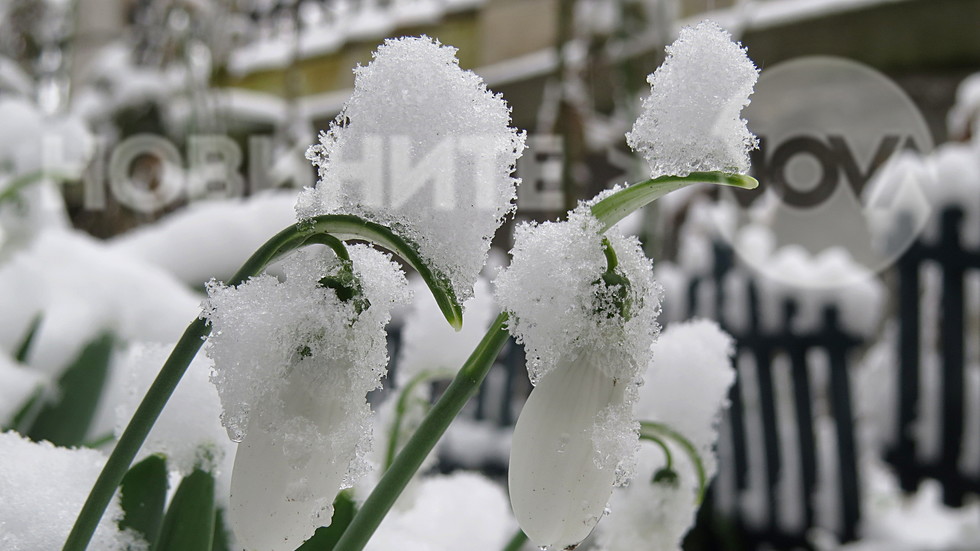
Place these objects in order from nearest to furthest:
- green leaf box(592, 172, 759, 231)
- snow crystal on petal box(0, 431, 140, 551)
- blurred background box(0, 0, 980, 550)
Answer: green leaf box(592, 172, 759, 231) → snow crystal on petal box(0, 431, 140, 551) → blurred background box(0, 0, 980, 550)

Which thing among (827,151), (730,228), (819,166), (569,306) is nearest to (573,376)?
(569,306)

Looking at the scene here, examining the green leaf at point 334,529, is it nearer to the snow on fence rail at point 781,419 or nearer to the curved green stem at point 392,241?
the curved green stem at point 392,241

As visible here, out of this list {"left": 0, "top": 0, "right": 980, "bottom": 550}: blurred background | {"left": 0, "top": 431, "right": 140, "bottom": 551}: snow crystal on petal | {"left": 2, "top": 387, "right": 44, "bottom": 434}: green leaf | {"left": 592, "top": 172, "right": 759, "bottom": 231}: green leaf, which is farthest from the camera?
{"left": 0, "top": 0, "right": 980, "bottom": 550}: blurred background

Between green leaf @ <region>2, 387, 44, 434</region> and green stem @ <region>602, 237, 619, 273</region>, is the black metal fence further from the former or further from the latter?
green stem @ <region>602, 237, 619, 273</region>

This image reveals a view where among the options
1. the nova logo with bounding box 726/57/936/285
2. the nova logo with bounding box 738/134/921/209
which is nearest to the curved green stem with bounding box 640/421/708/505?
the nova logo with bounding box 726/57/936/285

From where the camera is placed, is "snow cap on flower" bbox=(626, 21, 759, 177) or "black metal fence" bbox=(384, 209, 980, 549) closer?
"snow cap on flower" bbox=(626, 21, 759, 177)

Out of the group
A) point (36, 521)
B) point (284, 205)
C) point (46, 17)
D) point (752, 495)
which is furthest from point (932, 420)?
point (46, 17)
